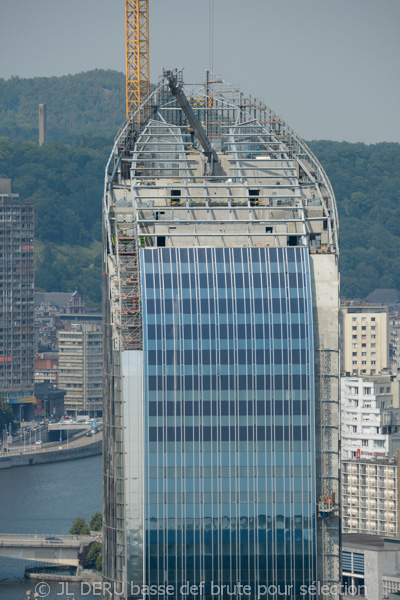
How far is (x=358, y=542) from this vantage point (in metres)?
168

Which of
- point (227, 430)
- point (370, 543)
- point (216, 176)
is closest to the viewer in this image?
point (227, 430)

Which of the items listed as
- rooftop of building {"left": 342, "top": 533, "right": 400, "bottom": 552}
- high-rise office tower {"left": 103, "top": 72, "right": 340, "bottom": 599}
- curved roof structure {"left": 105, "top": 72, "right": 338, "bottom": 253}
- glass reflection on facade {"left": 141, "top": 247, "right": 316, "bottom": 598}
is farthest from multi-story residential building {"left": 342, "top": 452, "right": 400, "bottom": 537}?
glass reflection on facade {"left": 141, "top": 247, "right": 316, "bottom": 598}

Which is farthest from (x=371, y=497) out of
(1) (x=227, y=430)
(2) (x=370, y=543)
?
(1) (x=227, y=430)

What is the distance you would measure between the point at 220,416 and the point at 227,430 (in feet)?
3.18

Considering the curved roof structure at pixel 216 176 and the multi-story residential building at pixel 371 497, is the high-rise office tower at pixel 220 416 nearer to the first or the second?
the curved roof structure at pixel 216 176

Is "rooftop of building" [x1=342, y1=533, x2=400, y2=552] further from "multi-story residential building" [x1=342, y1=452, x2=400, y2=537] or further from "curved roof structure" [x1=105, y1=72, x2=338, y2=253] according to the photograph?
"curved roof structure" [x1=105, y1=72, x2=338, y2=253]

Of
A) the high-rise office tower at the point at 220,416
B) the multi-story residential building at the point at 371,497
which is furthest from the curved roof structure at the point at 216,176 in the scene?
the multi-story residential building at the point at 371,497

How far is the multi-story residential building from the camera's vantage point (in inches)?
7451

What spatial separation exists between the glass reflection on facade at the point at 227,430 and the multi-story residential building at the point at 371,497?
63.9m

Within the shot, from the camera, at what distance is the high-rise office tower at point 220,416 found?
124 m

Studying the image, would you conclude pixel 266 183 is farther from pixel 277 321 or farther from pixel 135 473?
pixel 135 473

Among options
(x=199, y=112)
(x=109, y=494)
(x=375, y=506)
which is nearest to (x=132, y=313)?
(x=109, y=494)

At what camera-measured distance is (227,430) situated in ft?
410

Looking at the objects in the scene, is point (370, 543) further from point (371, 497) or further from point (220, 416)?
point (220, 416)
